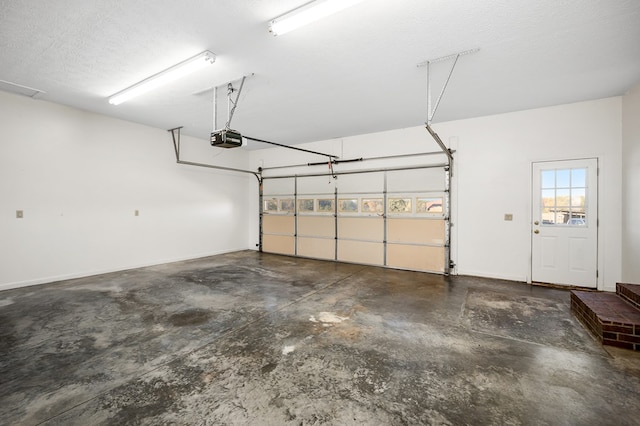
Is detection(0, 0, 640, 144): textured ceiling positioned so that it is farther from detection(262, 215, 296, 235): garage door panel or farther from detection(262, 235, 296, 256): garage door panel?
detection(262, 235, 296, 256): garage door panel

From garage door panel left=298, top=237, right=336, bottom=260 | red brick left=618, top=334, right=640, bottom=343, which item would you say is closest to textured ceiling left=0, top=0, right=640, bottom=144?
red brick left=618, top=334, right=640, bottom=343

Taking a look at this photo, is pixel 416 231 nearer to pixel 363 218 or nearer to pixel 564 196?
pixel 363 218

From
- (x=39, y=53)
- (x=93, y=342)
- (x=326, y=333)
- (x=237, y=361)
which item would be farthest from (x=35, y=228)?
(x=326, y=333)

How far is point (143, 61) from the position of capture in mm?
3393

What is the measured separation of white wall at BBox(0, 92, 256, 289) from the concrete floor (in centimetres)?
100

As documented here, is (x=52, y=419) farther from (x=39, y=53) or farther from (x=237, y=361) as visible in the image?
(x=39, y=53)

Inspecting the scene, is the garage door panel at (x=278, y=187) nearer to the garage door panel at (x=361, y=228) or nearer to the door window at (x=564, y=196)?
the garage door panel at (x=361, y=228)

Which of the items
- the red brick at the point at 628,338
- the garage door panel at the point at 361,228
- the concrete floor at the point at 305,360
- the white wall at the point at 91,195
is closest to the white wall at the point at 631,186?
the concrete floor at the point at 305,360

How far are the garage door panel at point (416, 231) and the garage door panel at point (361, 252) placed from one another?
437 mm

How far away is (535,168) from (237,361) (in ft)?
18.8

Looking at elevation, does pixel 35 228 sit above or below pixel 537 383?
above

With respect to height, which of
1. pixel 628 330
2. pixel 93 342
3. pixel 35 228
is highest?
pixel 35 228

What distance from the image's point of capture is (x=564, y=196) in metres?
4.83

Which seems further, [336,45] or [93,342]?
[336,45]
